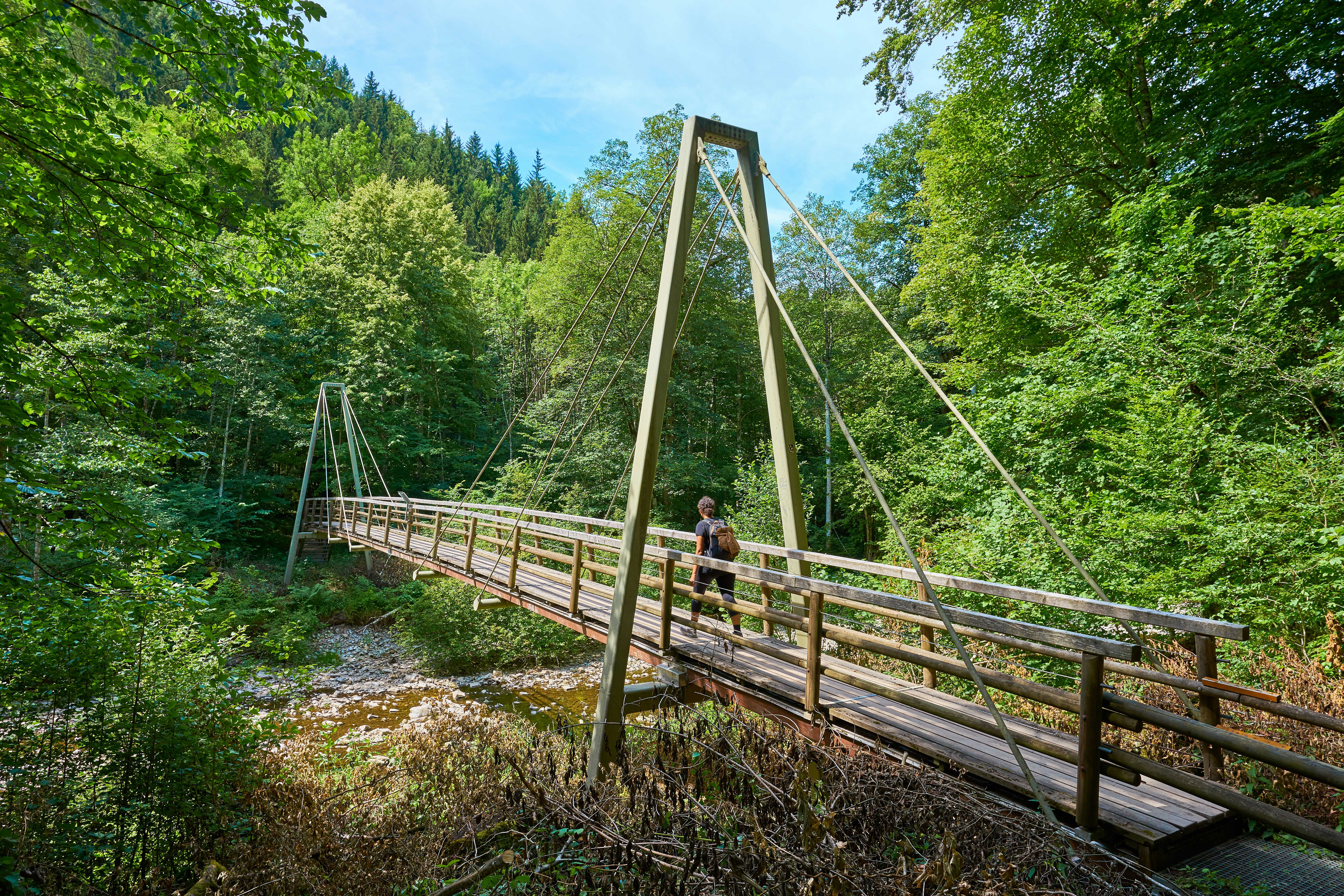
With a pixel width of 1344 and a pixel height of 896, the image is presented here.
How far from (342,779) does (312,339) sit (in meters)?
17.2

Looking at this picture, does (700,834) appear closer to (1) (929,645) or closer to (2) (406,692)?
(1) (929,645)

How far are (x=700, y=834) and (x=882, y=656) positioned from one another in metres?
3.32

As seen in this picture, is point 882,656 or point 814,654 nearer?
point 814,654

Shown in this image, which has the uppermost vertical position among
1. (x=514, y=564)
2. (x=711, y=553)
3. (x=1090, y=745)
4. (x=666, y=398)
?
(x=666, y=398)

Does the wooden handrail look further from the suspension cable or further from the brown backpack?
the suspension cable

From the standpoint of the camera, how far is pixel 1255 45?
273 inches

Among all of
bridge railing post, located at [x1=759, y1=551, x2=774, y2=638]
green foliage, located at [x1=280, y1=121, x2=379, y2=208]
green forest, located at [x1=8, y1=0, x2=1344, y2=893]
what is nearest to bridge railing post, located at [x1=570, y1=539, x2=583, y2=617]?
green forest, located at [x1=8, y1=0, x2=1344, y2=893]

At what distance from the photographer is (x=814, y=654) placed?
3471 millimetres

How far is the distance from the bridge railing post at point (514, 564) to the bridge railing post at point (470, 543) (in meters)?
1.25

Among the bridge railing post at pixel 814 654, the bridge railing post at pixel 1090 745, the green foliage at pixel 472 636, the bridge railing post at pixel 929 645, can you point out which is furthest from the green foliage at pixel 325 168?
the bridge railing post at pixel 1090 745

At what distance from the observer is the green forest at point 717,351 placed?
3432 millimetres

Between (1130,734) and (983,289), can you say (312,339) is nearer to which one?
(983,289)

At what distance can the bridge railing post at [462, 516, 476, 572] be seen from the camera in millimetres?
8297

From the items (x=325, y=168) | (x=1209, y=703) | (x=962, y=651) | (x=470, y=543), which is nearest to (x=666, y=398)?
(x=962, y=651)
